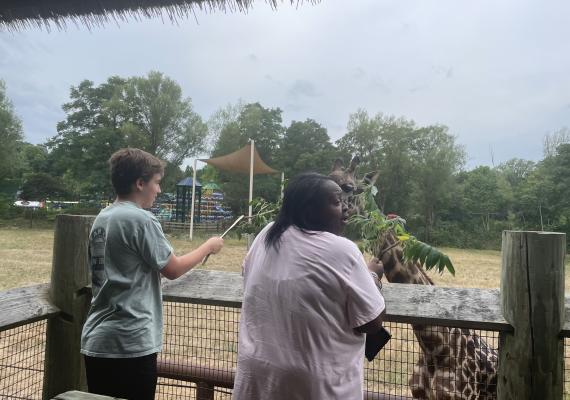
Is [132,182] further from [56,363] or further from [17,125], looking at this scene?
[17,125]

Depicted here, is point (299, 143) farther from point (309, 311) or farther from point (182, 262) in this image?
point (309, 311)

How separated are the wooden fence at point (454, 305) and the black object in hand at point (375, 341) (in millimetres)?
302

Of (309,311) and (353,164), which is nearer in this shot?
(309,311)

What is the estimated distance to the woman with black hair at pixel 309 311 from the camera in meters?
1.40

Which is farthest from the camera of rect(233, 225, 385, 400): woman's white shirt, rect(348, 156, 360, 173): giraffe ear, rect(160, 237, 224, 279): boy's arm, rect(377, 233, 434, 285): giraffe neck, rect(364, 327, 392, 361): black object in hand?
rect(377, 233, 434, 285): giraffe neck

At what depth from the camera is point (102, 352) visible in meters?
1.77

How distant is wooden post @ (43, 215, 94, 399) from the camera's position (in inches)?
87.7

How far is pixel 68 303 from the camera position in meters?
2.23

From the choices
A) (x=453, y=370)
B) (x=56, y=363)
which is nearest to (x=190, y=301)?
(x=56, y=363)

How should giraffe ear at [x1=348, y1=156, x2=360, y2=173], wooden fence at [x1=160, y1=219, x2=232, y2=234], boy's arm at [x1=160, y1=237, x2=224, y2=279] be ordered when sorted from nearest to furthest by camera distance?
boy's arm at [x1=160, y1=237, x2=224, y2=279]
giraffe ear at [x1=348, y1=156, x2=360, y2=173]
wooden fence at [x1=160, y1=219, x2=232, y2=234]

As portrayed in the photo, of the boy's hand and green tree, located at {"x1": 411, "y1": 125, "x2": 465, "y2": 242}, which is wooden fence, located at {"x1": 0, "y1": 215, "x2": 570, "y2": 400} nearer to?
the boy's hand

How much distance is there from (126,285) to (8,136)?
33900 mm

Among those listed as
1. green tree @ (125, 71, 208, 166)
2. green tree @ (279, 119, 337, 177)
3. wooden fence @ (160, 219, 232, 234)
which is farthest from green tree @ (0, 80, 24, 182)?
green tree @ (279, 119, 337, 177)

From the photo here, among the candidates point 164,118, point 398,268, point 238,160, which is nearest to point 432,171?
point 238,160
